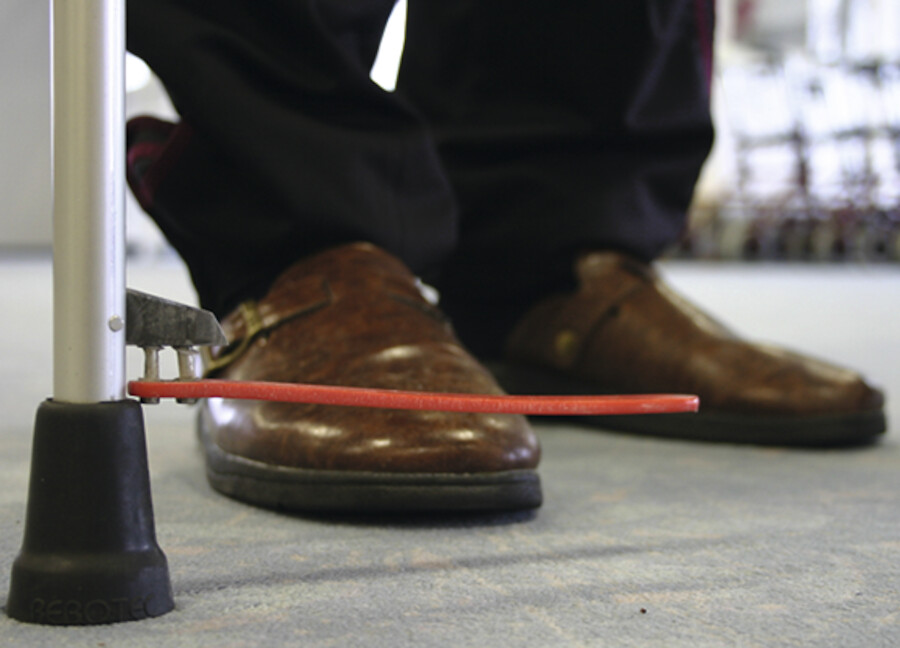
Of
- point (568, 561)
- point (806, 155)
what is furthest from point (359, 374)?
point (806, 155)

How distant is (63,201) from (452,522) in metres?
0.23

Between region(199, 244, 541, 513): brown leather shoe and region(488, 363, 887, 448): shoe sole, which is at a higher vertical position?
region(199, 244, 541, 513): brown leather shoe

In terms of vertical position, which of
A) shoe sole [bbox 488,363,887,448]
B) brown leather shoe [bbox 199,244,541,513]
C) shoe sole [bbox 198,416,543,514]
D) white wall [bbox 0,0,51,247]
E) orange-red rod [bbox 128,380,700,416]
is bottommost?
shoe sole [bbox 488,363,887,448]

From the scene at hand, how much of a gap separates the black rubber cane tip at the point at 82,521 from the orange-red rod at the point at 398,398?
0.02 m

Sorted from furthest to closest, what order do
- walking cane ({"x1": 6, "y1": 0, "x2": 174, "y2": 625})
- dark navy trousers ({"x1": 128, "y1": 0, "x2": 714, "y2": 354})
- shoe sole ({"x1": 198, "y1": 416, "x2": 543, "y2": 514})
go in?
dark navy trousers ({"x1": 128, "y1": 0, "x2": 714, "y2": 354}) → shoe sole ({"x1": 198, "y1": 416, "x2": 543, "y2": 514}) → walking cane ({"x1": 6, "y1": 0, "x2": 174, "y2": 625})

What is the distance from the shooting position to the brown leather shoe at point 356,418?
A: 41cm

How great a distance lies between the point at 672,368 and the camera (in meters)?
0.67

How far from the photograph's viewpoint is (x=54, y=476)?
0.27 m

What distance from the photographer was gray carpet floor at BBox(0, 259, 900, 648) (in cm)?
28

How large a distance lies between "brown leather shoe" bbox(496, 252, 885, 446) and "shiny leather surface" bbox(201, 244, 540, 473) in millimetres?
212

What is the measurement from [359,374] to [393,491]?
7 cm

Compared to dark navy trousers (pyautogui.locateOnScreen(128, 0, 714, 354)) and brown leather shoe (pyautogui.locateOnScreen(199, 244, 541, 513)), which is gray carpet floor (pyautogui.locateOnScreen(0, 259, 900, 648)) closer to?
brown leather shoe (pyautogui.locateOnScreen(199, 244, 541, 513))

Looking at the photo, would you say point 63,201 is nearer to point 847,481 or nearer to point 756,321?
point 847,481

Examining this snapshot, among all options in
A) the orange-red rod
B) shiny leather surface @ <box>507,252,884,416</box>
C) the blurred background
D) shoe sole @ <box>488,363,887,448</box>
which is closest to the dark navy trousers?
shiny leather surface @ <box>507,252,884,416</box>
